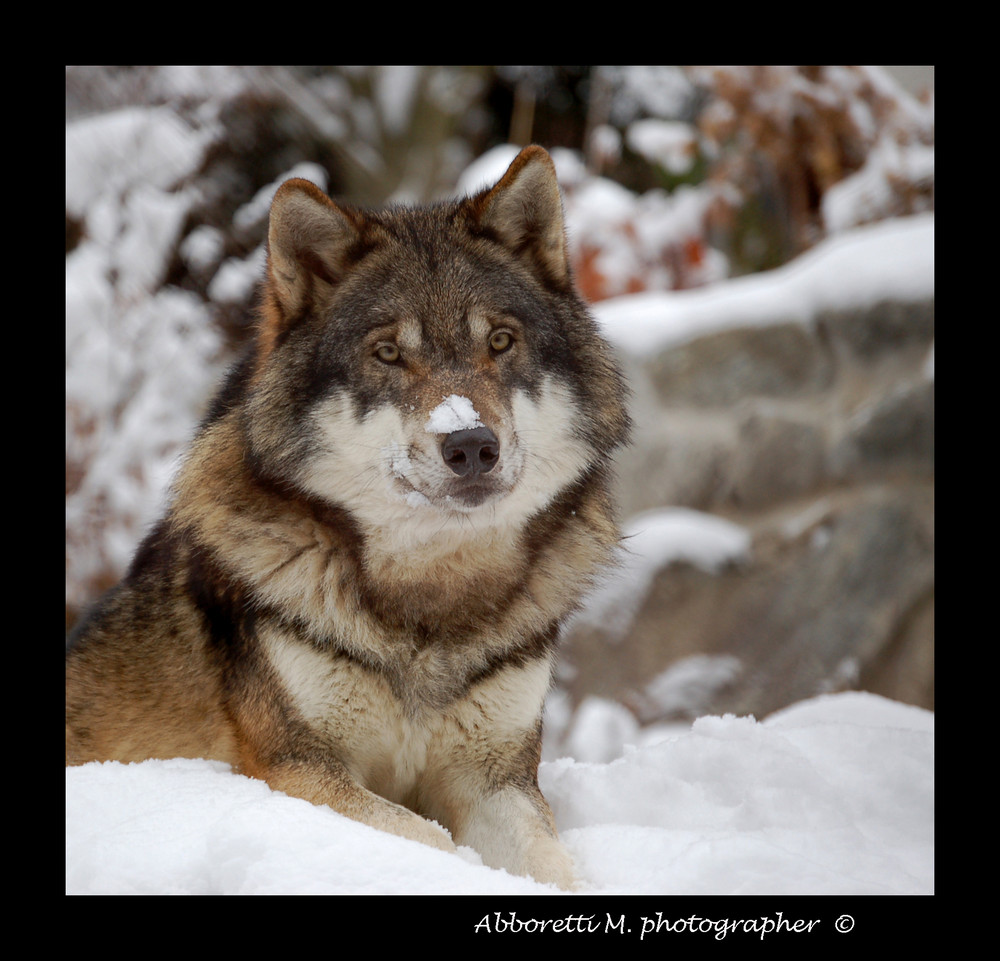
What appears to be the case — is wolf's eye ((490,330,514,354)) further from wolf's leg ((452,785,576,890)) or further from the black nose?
wolf's leg ((452,785,576,890))

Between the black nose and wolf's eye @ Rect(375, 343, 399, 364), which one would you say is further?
wolf's eye @ Rect(375, 343, 399, 364)

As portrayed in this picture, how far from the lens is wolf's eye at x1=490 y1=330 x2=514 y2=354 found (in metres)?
2.66

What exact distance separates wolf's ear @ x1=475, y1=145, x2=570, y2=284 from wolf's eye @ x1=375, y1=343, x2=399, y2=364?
54cm

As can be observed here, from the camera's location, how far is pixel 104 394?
19.9 ft

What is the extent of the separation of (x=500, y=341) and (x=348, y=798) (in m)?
1.28

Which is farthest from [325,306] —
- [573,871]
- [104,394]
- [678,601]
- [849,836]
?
[678,601]

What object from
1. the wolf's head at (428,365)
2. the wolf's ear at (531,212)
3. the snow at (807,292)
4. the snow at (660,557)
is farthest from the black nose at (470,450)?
Answer: the snow at (807,292)

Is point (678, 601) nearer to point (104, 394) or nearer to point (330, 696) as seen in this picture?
point (104, 394)

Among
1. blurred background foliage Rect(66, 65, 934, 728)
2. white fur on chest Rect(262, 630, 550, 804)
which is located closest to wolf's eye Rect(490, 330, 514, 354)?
white fur on chest Rect(262, 630, 550, 804)

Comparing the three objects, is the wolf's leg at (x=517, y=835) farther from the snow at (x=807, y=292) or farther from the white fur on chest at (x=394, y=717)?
the snow at (x=807, y=292)

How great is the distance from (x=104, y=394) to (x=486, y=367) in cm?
426

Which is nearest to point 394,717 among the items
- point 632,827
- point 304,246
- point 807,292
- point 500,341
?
point 632,827
